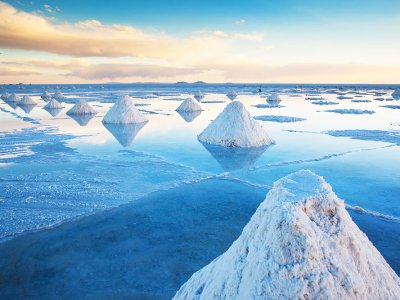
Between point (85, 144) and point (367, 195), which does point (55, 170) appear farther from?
point (367, 195)

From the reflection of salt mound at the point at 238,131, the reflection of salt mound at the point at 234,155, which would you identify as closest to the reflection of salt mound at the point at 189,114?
the reflection of salt mound at the point at 238,131

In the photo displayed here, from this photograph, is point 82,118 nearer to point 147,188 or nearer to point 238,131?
point 238,131

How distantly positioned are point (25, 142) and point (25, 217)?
336 inches

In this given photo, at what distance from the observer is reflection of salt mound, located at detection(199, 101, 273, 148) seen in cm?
1260

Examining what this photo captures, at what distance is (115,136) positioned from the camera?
14773mm

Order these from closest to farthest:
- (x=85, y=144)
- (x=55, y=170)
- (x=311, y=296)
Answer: (x=311, y=296)
(x=55, y=170)
(x=85, y=144)

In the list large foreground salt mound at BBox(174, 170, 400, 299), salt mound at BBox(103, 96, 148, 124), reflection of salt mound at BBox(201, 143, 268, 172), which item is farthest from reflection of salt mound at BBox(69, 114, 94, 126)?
large foreground salt mound at BBox(174, 170, 400, 299)

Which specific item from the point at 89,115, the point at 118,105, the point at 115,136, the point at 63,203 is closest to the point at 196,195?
the point at 63,203

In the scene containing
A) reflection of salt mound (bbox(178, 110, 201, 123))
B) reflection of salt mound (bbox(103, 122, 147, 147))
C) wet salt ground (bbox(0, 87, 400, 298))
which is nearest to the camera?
wet salt ground (bbox(0, 87, 400, 298))

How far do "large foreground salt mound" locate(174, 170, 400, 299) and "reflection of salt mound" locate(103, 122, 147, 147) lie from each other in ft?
36.2

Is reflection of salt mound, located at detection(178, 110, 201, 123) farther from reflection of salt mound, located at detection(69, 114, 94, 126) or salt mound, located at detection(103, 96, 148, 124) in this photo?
reflection of salt mound, located at detection(69, 114, 94, 126)

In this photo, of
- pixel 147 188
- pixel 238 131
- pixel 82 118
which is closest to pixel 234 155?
pixel 238 131

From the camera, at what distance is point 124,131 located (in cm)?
1628

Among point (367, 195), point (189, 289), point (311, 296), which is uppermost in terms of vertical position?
point (311, 296)
